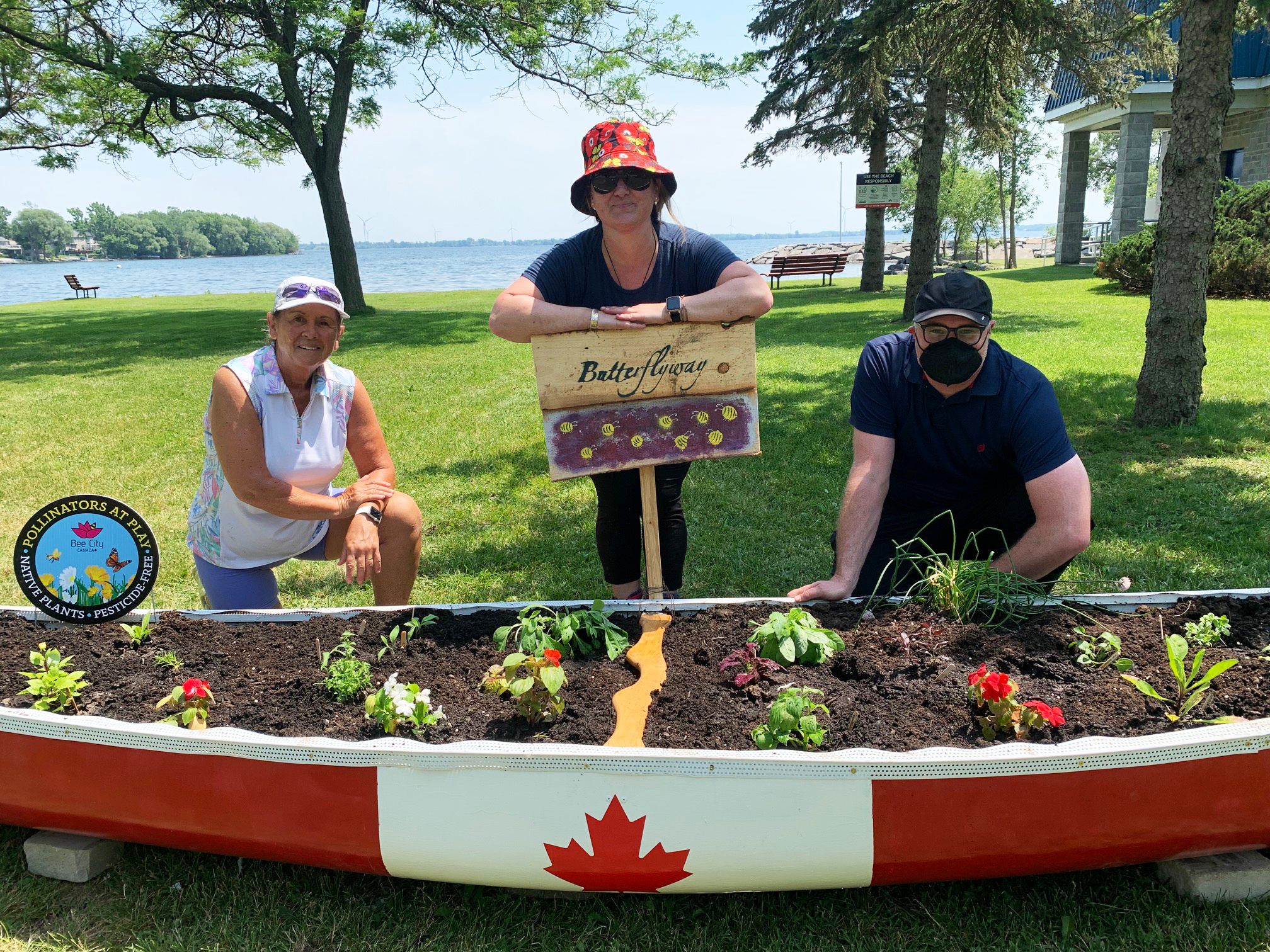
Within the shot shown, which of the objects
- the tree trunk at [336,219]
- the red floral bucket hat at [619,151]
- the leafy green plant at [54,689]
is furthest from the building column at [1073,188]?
the leafy green plant at [54,689]

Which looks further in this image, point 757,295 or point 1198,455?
point 1198,455

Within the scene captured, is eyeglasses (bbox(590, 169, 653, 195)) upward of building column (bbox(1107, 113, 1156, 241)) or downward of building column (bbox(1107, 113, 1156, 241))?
downward

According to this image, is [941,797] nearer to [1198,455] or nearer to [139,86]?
[1198,455]

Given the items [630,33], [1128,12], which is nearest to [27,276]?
[630,33]

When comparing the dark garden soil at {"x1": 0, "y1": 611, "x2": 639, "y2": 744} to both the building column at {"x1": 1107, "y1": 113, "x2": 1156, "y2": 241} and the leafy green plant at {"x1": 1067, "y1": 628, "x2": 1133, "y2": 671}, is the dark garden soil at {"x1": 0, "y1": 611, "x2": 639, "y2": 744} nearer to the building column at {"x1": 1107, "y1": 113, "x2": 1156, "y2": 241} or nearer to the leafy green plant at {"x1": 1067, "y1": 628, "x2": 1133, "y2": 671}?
the leafy green plant at {"x1": 1067, "y1": 628, "x2": 1133, "y2": 671}

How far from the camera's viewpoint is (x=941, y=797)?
75.4 inches

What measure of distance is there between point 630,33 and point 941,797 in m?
17.1

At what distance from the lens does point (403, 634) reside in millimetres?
2812

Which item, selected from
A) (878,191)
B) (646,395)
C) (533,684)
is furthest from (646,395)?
(878,191)

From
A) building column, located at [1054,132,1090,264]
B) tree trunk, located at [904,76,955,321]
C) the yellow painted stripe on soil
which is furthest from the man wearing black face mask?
building column, located at [1054,132,1090,264]

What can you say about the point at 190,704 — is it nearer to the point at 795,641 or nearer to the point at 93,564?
the point at 93,564

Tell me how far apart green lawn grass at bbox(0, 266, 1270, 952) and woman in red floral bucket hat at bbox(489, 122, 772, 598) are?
73 centimetres

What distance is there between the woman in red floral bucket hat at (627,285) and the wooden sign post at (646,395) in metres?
0.06

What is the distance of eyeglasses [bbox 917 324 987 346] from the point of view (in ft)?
9.12
